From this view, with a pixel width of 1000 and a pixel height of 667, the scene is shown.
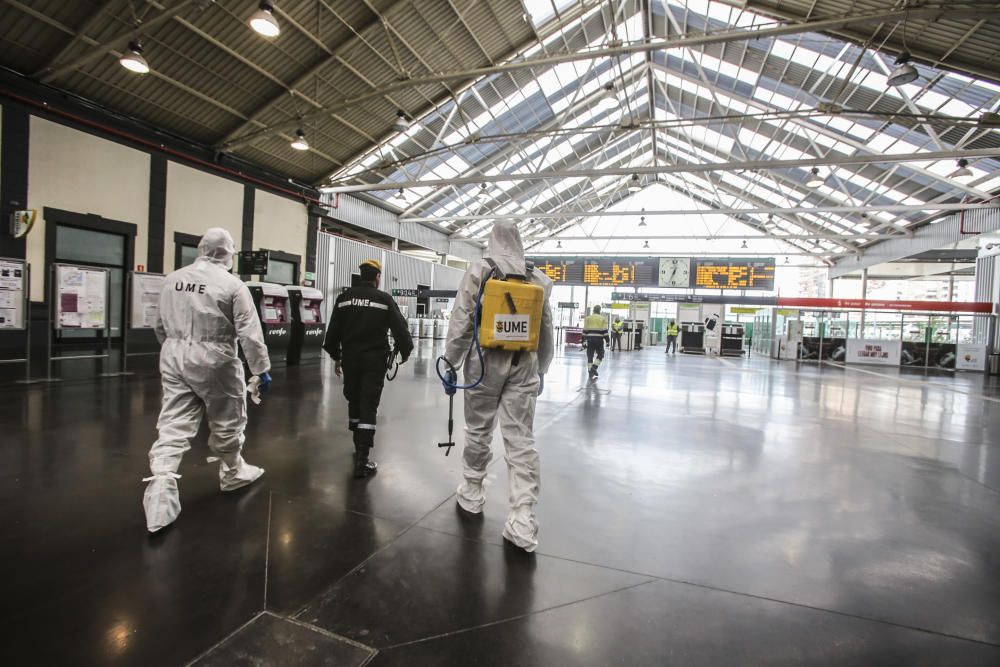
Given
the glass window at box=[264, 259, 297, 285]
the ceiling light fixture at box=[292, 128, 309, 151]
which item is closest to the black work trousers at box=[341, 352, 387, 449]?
the ceiling light fixture at box=[292, 128, 309, 151]

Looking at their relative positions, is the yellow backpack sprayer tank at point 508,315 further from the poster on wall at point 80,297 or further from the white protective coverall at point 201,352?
the poster on wall at point 80,297

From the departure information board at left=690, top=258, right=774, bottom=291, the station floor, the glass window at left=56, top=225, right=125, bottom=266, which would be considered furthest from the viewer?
the departure information board at left=690, top=258, right=774, bottom=291

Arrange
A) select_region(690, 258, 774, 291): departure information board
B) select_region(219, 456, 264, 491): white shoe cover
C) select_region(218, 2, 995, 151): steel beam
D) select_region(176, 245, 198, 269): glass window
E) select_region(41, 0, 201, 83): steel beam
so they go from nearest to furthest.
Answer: select_region(219, 456, 264, 491): white shoe cover → select_region(218, 2, 995, 151): steel beam → select_region(41, 0, 201, 83): steel beam → select_region(176, 245, 198, 269): glass window → select_region(690, 258, 774, 291): departure information board

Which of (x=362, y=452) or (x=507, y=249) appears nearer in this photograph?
(x=507, y=249)

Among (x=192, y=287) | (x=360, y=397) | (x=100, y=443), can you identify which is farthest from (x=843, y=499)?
(x=100, y=443)

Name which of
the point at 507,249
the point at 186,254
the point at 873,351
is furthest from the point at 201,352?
the point at 873,351

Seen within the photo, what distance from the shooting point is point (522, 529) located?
2336mm

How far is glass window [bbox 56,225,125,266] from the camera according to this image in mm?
8992

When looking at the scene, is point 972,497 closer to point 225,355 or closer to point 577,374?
point 225,355

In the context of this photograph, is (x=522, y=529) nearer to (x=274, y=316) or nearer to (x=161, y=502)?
(x=161, y=502)

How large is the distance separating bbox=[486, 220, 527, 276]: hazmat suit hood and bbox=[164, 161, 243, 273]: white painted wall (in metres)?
11.1

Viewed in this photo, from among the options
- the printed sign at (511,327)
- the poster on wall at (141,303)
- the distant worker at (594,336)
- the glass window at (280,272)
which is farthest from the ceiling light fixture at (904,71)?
the glass window at (280,272)

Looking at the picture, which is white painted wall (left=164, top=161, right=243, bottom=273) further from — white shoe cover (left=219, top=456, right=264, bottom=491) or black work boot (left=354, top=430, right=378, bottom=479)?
black work boot (left=354, top=430, right=378, bottom=479)

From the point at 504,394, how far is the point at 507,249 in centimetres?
83
